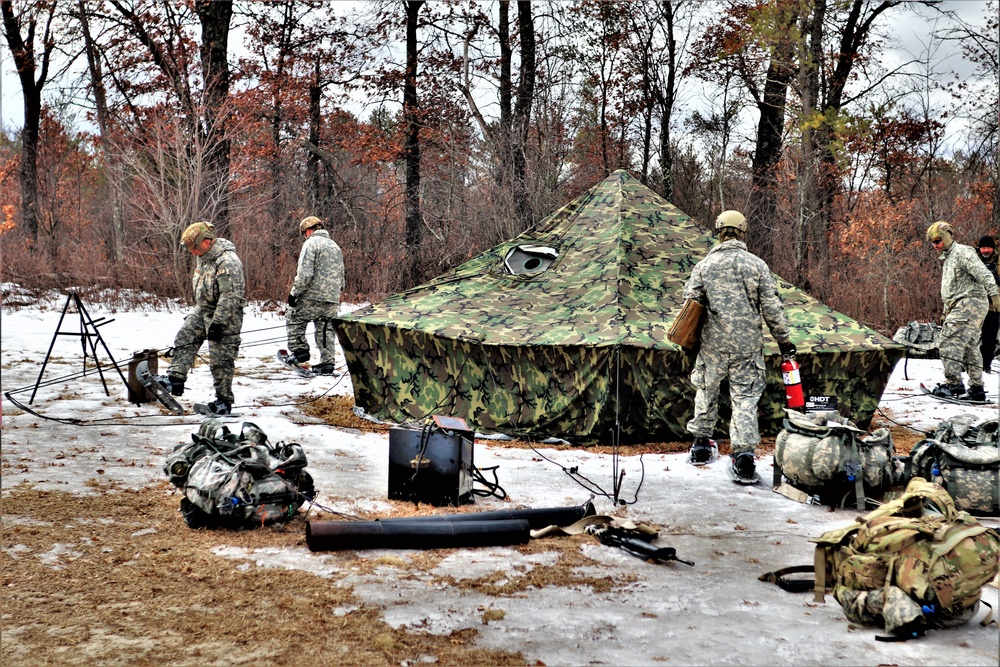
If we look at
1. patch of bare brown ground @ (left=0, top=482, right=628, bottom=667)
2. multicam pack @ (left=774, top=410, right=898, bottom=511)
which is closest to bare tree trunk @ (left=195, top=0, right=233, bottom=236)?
patch of bare brown ground @ (left=0, top=482, right=628, bottom=667)

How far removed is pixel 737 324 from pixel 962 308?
4.51m

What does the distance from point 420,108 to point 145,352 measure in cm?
1278

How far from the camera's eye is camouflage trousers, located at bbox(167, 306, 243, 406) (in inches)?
344

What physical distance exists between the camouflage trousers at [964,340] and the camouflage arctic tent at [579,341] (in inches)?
96.8

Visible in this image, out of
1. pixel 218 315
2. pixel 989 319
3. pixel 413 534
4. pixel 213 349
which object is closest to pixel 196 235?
pixel 218 315

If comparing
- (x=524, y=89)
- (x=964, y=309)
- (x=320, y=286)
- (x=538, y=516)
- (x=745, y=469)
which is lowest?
(x=538, y=516)

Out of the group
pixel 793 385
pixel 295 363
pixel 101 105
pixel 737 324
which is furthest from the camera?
pixel 101 105

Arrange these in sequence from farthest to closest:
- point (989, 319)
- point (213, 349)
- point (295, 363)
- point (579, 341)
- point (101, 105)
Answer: point (101, 105)
point (295, 363)
point (989, 319)
point (213, 349)
point (579, 341)

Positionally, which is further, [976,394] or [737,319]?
[976,394]

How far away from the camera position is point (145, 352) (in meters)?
9.32

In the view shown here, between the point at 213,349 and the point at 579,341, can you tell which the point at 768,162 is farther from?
the point at 213,349

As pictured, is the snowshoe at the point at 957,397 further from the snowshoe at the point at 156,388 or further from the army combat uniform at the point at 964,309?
the snowshoe at the point at 156,388

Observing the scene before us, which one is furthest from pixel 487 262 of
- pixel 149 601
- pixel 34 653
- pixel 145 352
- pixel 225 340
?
pixel 34 653

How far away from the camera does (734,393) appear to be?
6.99 meters
